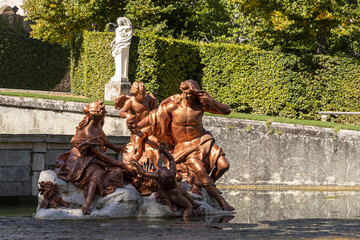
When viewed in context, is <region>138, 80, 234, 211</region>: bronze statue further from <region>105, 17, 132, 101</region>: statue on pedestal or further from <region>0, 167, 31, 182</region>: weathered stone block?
<region>105, 17, 132, 101</region>: statue on pedestal

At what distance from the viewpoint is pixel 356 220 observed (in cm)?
902

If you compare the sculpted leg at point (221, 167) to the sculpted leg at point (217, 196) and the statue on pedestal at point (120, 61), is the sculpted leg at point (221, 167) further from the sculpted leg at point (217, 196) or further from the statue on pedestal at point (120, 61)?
the statue on pedestal at point (120, 61)

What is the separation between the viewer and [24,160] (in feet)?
38.3

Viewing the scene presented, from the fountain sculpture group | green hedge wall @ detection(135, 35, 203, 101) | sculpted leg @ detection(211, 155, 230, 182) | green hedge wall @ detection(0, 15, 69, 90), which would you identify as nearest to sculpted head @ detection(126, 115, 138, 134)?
the fountain sculpture group

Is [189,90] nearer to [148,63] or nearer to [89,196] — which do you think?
[89,196]

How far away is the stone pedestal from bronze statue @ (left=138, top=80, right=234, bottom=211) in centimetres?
1005

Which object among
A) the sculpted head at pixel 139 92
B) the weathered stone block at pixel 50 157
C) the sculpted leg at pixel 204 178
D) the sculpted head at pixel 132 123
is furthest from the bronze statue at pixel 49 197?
A: the weathered stone block at pixel 50 157

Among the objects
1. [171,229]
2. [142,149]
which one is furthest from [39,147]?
[171,229]

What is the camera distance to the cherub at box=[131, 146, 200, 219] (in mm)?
9172

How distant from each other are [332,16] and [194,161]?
12422 mm

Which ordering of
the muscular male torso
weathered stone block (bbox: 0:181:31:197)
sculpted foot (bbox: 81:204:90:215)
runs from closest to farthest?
sculpted foot (bbox: 81:204:90:215) < the muscular male torso < weathered stone block (bbox: 0:181:31:197)

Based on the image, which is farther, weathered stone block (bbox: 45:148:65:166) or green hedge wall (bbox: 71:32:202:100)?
green hedge wall (bbox: 71:32:202:100)

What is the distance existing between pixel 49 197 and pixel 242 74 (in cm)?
1409

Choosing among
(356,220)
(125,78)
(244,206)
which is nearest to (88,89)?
(125,78)
